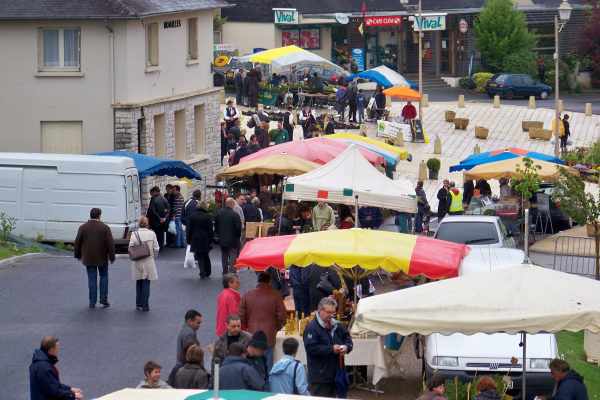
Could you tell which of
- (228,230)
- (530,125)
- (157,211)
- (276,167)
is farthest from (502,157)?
(530,125)

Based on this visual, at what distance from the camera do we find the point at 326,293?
1884 centimetres

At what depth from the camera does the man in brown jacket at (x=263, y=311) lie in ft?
54.5

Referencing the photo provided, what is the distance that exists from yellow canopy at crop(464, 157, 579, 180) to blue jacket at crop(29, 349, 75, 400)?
62.9ft

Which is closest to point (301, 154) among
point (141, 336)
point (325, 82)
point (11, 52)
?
point (11, 52)

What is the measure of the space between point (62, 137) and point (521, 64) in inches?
1387

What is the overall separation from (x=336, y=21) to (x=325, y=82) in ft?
44.8

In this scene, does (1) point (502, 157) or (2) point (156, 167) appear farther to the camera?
(1) point (502, 157)

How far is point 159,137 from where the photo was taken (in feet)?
127

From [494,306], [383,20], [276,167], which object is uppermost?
[383,20]

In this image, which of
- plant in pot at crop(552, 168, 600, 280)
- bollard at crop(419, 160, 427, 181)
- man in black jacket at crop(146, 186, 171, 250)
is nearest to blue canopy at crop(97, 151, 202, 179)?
man in black jacket at crop(146, 186, 171, 250)

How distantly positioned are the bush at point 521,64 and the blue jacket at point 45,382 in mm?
55918

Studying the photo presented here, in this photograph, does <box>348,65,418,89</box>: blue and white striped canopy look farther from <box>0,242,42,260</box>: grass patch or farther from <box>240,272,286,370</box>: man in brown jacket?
<box>240,272,286,370</box>: man in brown jacket

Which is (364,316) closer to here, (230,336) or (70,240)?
(230,336)

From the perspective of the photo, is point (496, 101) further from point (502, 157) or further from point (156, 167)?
point (156, 167)
